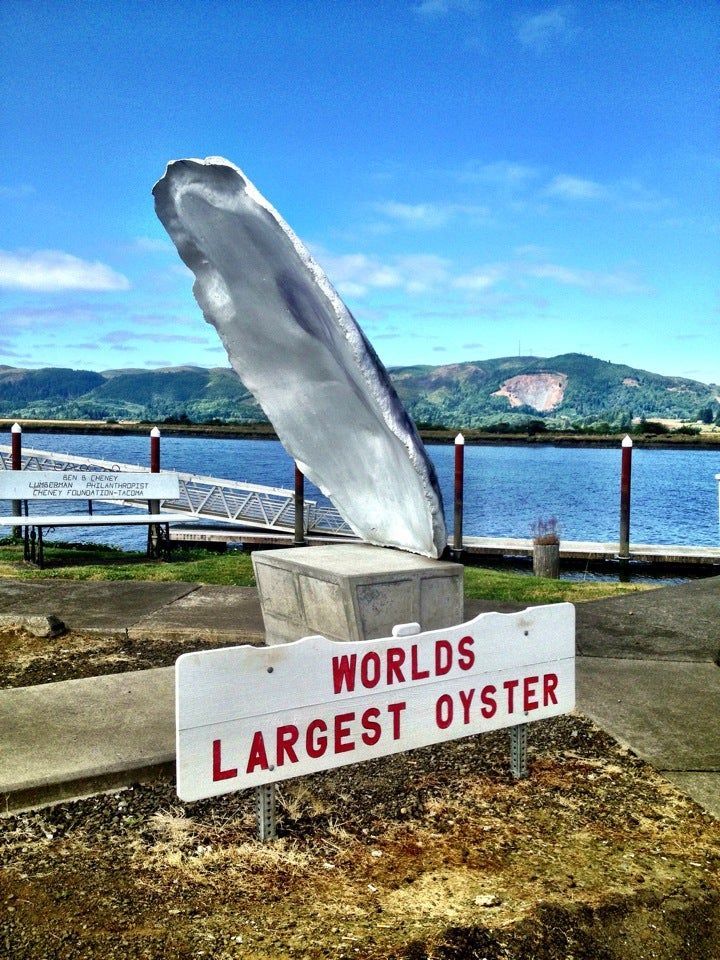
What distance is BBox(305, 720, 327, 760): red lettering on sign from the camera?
333 cm

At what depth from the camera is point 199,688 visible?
3070 millimetres

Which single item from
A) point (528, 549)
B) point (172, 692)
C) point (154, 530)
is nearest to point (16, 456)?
point (154, 530)

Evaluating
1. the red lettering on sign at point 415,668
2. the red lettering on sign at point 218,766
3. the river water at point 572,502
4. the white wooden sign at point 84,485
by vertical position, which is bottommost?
the river water at point 572,502

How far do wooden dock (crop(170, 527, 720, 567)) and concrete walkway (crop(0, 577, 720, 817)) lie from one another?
10939 millimetres

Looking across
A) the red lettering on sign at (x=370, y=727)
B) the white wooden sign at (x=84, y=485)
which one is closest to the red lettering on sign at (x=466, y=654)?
the red lettering on sign at (x=370, y=727)

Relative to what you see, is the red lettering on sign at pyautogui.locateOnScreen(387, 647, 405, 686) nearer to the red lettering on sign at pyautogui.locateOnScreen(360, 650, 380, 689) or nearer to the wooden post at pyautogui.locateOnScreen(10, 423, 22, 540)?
the red lettering on sign at pyautogui.locateOnScreen(360, 650, 380, 689)

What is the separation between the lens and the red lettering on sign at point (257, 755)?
3188mm

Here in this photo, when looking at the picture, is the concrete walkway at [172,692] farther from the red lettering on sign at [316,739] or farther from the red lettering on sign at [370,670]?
the red lettering on sign at [370,670]

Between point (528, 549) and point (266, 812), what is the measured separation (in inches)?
653

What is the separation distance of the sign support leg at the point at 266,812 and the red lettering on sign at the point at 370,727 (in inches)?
16.8

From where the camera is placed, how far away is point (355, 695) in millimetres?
3455

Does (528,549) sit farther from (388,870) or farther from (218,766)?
(218,766)

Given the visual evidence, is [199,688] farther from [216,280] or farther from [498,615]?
[216,280]

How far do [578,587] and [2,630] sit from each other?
6.58 metres
